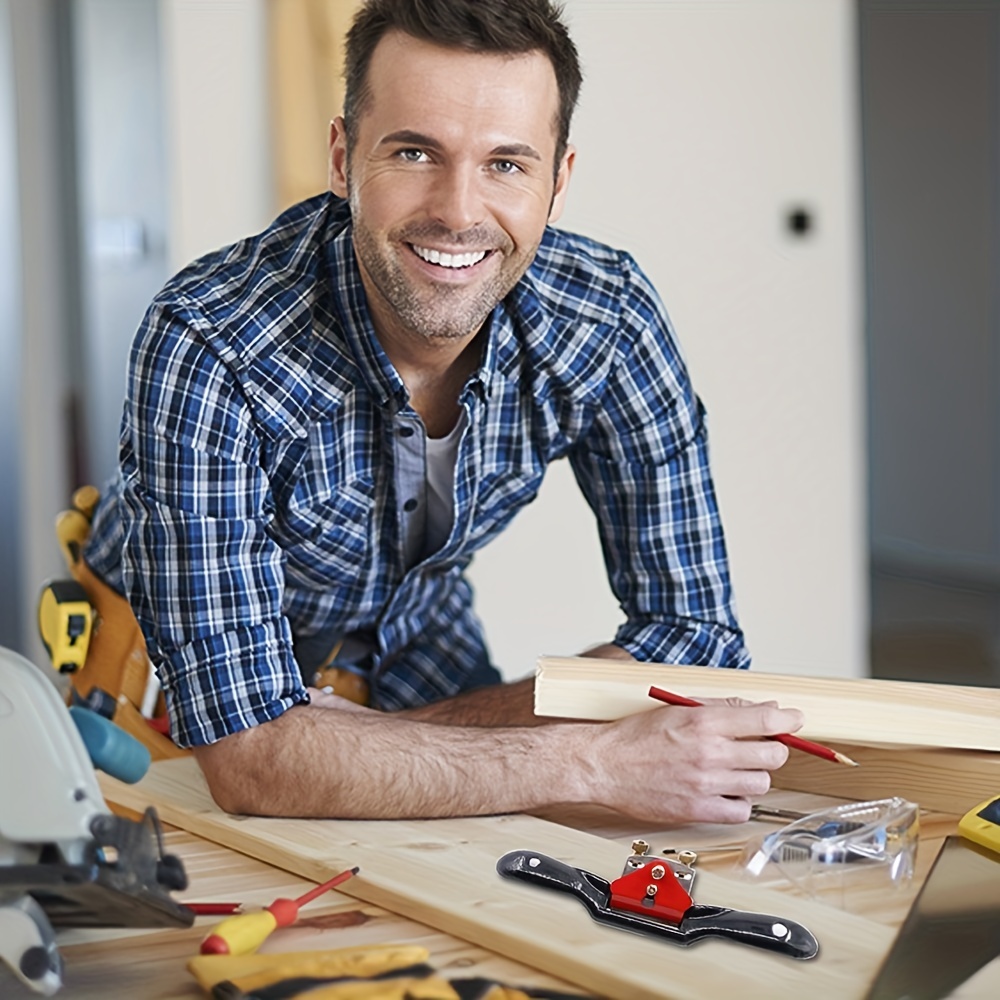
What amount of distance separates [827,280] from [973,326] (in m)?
0.42

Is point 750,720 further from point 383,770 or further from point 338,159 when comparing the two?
point 338,159

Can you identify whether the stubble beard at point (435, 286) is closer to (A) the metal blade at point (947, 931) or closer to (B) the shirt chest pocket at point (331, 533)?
(B) the shirt chest pocket at point (331, 533)

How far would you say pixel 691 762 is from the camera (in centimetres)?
117

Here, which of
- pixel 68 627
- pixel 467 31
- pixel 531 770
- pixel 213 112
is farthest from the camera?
pixel 213 112

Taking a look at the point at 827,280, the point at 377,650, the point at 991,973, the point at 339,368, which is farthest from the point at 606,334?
the point at 827,280

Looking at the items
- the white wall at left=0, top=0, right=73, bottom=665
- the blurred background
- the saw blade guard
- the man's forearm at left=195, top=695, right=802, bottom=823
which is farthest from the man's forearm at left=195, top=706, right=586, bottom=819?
the white wall at left=0, top=0, right=73, bottom=665

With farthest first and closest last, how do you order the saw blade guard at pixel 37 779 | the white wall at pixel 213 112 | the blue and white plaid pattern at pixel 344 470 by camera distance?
the white wall at pixel 213 112, the blue and white plaid pattern at pixel 344 470, the saw blade guard at pixel 37 779

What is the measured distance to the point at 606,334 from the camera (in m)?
1.60

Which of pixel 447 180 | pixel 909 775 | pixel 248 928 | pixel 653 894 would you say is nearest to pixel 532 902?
pixel 653 894

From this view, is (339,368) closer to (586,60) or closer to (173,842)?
(173,842)

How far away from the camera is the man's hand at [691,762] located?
1167 millimetres

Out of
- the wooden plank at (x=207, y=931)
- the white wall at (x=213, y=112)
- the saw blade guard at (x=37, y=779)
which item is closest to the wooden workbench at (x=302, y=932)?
Result: the wooden plank at (x=207, y=931)

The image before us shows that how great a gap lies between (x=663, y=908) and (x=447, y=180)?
0.78 meters

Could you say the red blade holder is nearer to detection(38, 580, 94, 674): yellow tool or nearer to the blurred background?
detection(38, 580, 94, 674): yellow tool
